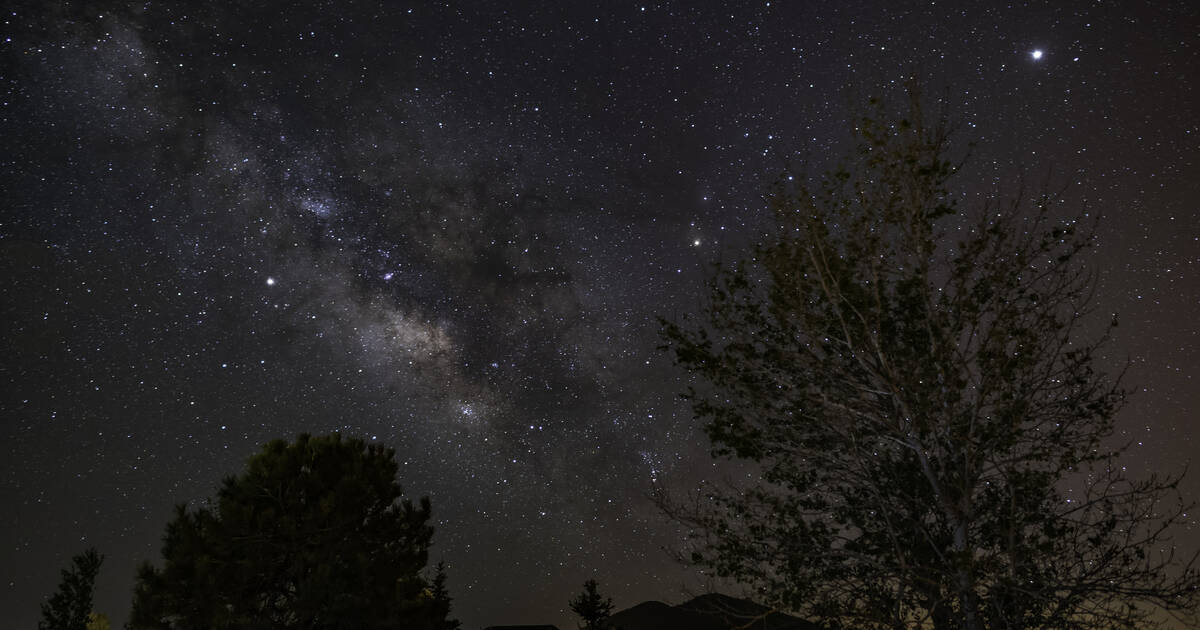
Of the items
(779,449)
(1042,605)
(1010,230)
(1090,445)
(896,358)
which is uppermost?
(1010,230)

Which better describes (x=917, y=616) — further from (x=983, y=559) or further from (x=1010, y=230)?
(x=1010, y=230)

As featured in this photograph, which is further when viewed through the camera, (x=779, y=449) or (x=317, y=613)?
(x=317, y=613)

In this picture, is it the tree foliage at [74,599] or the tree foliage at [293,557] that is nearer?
the tree foliage at [293,557]

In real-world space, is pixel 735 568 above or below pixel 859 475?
below

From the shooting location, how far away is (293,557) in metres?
12.9

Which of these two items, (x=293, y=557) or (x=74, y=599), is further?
(x=74, y=599)

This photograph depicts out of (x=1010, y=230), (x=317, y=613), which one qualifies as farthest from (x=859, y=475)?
(x=317, y=613)

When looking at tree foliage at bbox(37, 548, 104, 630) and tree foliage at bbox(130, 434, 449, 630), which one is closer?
tree foliage at bbox(130, 434, 449, 630)

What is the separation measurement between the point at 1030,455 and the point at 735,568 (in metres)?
2.93

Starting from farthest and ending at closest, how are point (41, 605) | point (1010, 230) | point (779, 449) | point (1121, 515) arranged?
1. point (41, 605)
2. point (779, 449)
3. point (1010, 230)
4. point (1121, 515)

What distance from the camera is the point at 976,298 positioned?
608 centimetres

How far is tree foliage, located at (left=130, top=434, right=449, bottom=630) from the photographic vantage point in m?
12.3

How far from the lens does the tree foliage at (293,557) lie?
40.2ft

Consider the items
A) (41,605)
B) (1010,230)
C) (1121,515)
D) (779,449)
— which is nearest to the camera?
(1121,515)
